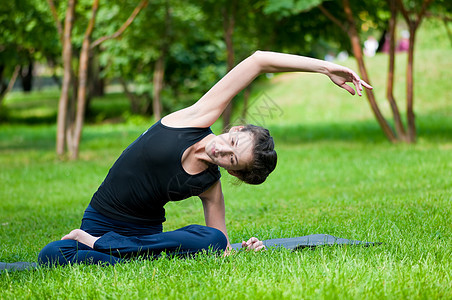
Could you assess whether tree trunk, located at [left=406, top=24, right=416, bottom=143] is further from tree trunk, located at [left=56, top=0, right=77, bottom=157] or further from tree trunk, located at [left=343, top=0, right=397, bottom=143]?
tree trunk, located at [left=56, top=0, right=77, bottom=157]

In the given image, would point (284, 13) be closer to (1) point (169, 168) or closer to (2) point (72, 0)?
(2) point (72, 0)

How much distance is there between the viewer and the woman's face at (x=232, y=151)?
379 centimetres

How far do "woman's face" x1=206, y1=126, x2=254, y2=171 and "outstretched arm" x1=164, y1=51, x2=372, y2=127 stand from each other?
0.66 feet

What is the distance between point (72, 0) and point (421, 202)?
9214 millimetres

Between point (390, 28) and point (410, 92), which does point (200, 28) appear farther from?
point (410, 92)

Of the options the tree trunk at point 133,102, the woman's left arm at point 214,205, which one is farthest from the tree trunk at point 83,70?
the tree trunk at point 133,102

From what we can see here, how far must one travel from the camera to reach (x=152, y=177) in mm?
3967

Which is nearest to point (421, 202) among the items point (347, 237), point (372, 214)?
point (372, 214)

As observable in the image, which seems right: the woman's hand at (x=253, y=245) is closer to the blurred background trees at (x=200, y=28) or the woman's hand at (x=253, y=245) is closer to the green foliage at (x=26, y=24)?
the blurred background trees at (x=200, y=28)

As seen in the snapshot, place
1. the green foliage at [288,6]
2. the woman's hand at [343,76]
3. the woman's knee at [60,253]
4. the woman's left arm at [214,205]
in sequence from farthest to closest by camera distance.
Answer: the green foliage at [288,6]
the woman's left arm at [214,205]
the woman's knee at [60,253]
the woman's hand at [343,76]

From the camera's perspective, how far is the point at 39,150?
54.9ft

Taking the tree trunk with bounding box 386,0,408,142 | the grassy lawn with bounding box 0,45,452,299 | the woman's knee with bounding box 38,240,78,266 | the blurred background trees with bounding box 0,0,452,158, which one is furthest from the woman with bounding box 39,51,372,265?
the tree trunk with bounding box 386,0,408,142

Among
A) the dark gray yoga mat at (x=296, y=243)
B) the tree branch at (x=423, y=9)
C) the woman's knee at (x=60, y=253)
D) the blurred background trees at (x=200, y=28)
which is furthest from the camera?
the blurred background trees at (x=200, y=28)

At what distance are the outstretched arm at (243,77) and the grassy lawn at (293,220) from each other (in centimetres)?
32
